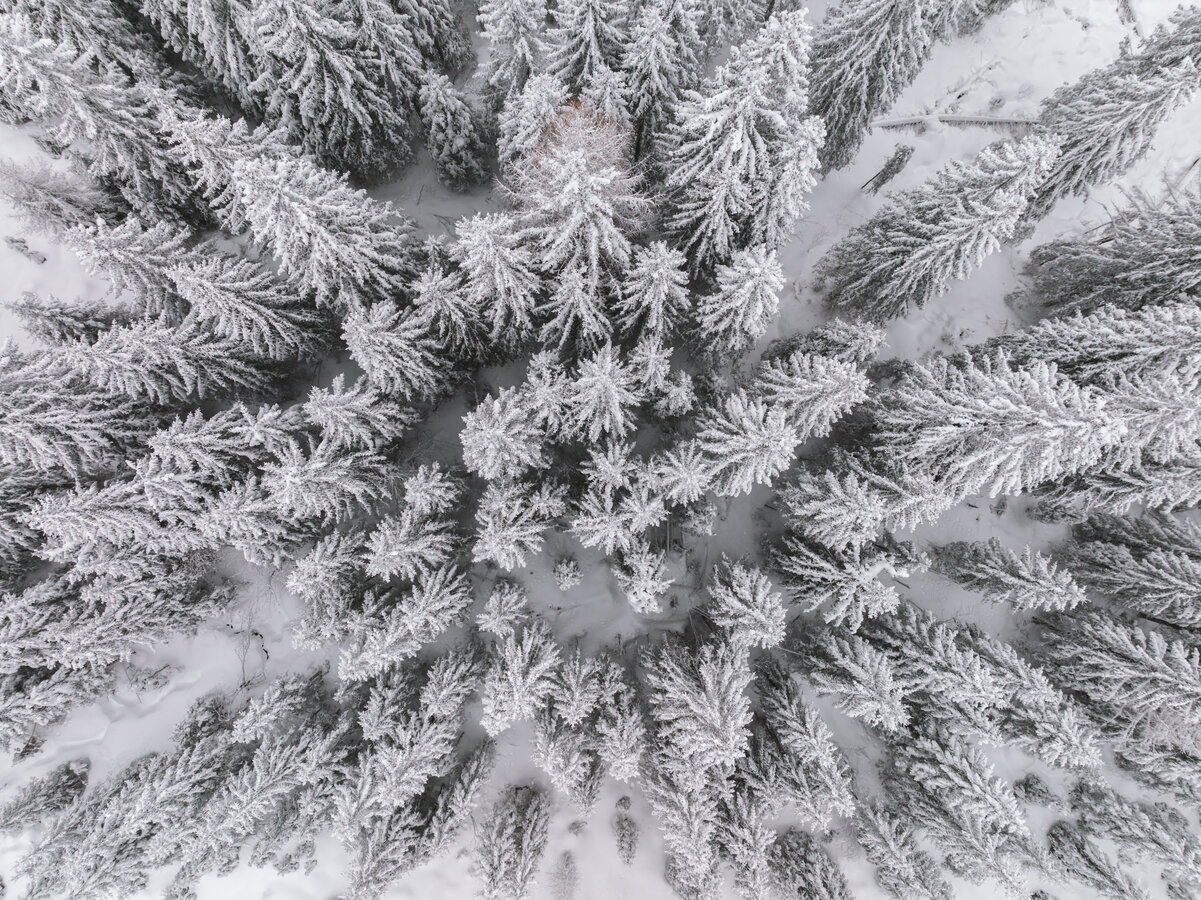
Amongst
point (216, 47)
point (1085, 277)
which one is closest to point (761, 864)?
point (1085, 277)

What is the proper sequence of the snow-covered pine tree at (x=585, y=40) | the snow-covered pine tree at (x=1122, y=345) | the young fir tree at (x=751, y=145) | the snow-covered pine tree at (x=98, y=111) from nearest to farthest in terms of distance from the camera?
the young fir tree at (x=751, y=145) < the snow-covered pine tree at (x=1122, y=345) < the snow-covered pine tree at (x=98, y=111) < the snow-covered pine tree at (x=585, y=40)

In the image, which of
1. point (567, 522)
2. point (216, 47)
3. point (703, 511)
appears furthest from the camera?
point (567, 522)

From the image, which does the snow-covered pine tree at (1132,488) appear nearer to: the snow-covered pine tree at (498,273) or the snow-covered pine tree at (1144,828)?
the snow-covered pine tree at (1144,828)

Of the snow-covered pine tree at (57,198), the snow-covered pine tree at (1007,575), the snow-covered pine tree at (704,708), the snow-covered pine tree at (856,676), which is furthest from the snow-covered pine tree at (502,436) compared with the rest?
the snow-covered pine tree at (1007,575)

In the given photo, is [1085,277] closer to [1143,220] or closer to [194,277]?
[1143,220]

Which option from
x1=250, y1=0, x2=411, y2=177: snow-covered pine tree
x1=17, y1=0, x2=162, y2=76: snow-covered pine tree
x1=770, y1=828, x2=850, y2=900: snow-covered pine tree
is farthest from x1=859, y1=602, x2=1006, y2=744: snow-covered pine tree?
x1=17, y1=0, x2=162, y2=76: snow-covered pine tree

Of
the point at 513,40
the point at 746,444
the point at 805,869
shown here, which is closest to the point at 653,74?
the point at 513,40

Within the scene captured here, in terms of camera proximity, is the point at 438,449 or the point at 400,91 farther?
the point at 438,449
